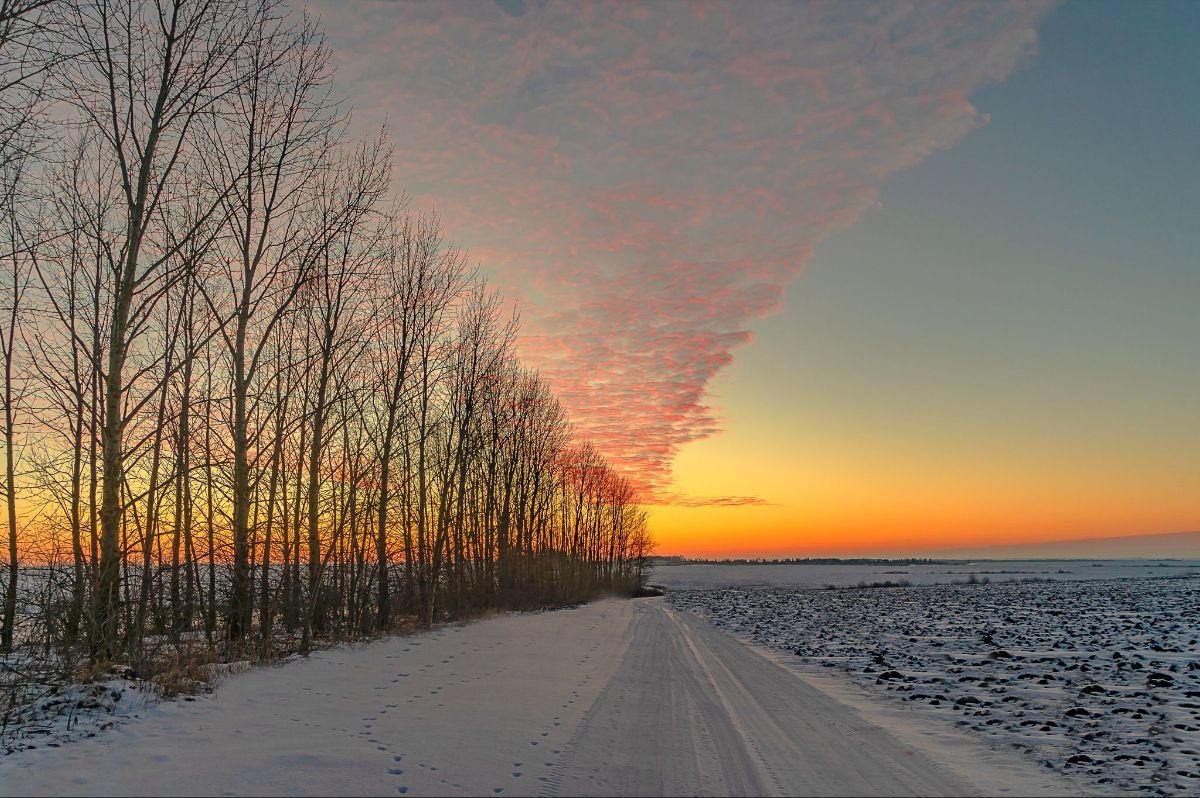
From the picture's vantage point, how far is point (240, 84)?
43.7 ft

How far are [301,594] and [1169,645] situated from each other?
80.3ft

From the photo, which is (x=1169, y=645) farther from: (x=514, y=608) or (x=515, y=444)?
(x=515, y=444)

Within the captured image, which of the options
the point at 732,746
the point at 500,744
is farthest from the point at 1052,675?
the point at 500,744

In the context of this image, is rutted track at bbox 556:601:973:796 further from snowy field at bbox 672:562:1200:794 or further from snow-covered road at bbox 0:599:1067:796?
snowy field at bbox 672:562:1200:794

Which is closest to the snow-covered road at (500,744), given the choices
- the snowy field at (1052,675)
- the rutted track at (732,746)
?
the rutted track at (732,746)

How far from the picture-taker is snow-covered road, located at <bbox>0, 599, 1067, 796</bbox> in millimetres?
6512

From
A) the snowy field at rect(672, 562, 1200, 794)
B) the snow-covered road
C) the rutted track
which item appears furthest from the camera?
the snowy field at rect(672, 562, 1200, 794)

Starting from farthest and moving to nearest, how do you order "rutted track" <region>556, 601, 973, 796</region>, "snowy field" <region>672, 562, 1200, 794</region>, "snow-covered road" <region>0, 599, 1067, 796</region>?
"snowy field" <region>672, 562, 1200, 794</region>, "rutted track" <region>556, 601, 973, 796</region>, "snow-covered road" <region>0, 599, 1067, 796</region>

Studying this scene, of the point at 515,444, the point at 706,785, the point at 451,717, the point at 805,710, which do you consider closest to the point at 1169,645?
the point at 805,710

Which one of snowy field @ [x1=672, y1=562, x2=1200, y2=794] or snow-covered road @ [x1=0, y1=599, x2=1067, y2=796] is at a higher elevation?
snow-covered road @ [x1=0, y1=599, x2=1067, y2=796]

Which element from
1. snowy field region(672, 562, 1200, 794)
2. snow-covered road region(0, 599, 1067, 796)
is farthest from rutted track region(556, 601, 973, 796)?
snowy field region(672, 562, 1200, 794)

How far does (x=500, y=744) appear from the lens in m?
7.91

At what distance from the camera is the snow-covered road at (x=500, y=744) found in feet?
21.4

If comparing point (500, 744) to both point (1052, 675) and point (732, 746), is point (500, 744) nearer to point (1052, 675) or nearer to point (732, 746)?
point (732, 746)
